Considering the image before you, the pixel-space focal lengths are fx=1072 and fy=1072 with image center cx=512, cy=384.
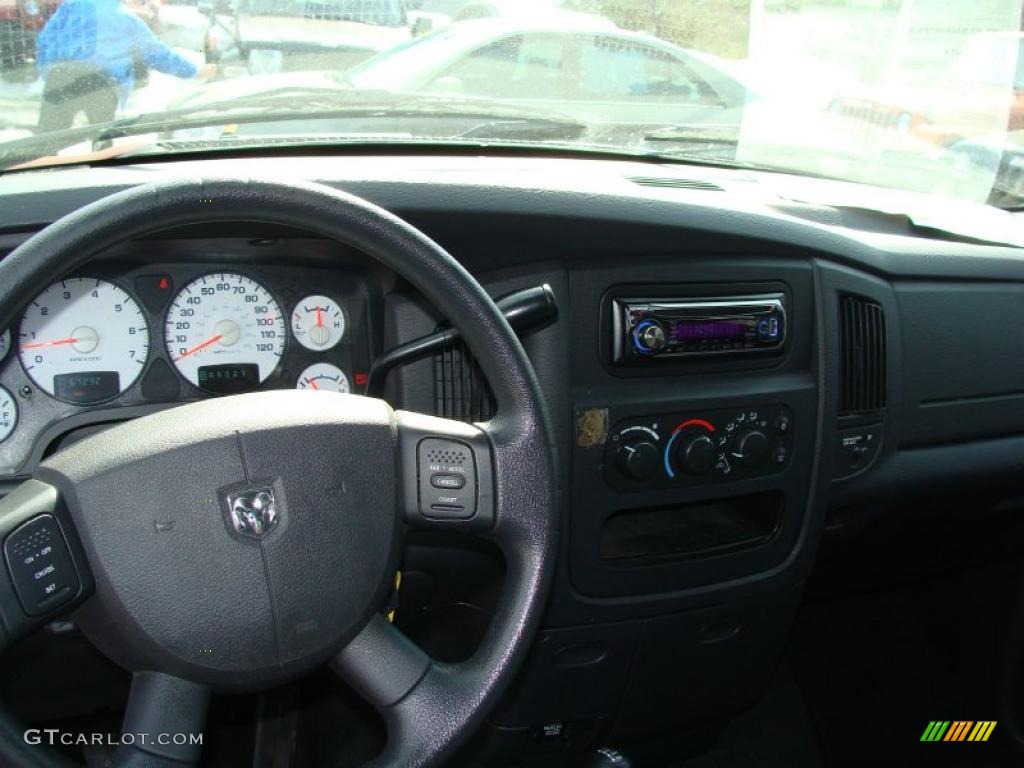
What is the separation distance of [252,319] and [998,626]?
6.28 feet

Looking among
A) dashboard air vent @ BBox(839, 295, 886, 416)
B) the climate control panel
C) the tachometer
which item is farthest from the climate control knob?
the tachometer

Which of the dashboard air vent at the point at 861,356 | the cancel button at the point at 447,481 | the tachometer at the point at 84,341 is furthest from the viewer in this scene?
the dashboard air vent at the point at 861,356

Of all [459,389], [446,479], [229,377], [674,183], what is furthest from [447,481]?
[674,183]

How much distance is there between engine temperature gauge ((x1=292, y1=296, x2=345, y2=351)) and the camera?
183 cm

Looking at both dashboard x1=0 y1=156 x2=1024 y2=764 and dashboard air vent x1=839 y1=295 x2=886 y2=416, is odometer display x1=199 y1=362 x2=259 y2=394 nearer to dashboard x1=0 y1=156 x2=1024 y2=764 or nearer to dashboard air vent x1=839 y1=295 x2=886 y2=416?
dashboard x1=0 y1=156 x2=1024 y2=764

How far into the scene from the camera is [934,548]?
8.39ft

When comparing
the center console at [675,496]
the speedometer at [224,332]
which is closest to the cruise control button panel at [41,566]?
the speedometer at [224,332]

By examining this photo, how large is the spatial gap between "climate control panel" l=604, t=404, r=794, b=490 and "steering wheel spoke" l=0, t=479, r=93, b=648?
3.13ft

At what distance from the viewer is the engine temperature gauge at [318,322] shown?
6.01ft

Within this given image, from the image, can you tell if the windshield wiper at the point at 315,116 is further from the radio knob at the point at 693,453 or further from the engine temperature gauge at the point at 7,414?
the radio knob at the point at 693,453

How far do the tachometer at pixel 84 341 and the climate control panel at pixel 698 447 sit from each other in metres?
0.82

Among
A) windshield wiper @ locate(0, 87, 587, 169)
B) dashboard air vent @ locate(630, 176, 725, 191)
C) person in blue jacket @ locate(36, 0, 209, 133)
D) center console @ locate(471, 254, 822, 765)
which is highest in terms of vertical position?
person in blue jacket @ locate(36, 0, 209, 133)

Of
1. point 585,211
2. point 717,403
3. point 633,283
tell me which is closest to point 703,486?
point 717,403

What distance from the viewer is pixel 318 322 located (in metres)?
1.85
